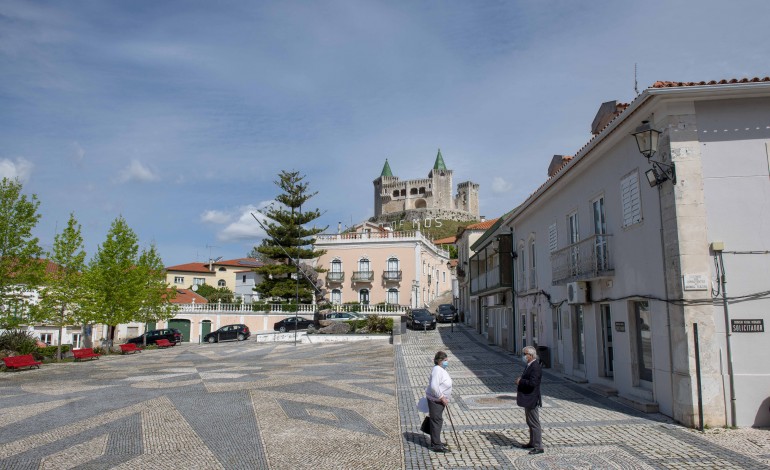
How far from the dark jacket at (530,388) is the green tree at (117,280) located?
24.6 meters

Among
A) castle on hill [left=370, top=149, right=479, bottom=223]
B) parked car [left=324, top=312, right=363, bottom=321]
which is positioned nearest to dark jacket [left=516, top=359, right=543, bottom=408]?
parked car [left=324, top=312, right=363, bottom=321]

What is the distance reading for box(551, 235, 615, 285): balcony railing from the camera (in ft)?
41.3

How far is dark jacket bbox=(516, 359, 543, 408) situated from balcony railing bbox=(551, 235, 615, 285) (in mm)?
5329

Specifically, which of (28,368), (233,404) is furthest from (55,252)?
(233,404)

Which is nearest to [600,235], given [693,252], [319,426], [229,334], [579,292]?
[579,292]

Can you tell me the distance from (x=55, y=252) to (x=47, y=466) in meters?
20.7

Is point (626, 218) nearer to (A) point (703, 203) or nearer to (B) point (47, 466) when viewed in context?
(A) point (703, 203)

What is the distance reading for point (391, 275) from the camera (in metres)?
48.1

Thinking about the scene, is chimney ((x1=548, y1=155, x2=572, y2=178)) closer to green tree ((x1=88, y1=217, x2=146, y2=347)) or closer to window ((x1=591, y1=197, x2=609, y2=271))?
window ((x1=591, y1=197, x2=609, y2=271))

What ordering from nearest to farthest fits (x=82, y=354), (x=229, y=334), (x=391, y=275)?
(x=82, y=354)
(x=229, y=334)
(x=391, y=275)

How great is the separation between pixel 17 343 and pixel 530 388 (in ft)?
80.8

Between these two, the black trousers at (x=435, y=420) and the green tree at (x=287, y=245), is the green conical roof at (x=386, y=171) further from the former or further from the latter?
the black trousers at (x=435, y=420)

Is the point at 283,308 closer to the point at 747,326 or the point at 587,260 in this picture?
the point at 587,260

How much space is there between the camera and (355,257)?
48938 mm
